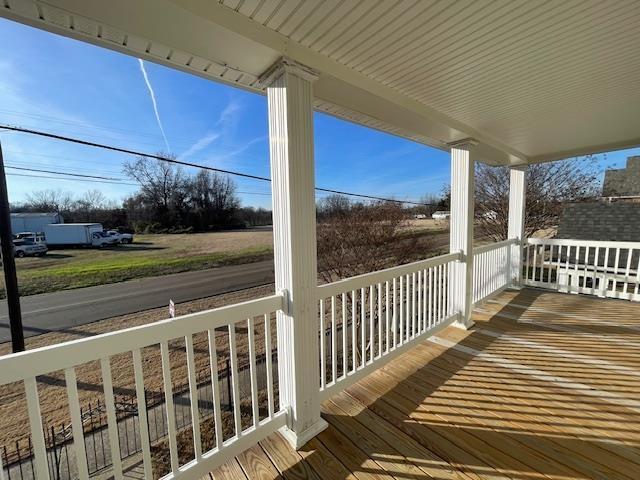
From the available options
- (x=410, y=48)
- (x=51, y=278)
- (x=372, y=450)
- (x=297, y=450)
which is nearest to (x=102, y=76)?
(x=51, y=278)

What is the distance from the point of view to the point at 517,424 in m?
1.82

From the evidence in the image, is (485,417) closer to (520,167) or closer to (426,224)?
(520,167)

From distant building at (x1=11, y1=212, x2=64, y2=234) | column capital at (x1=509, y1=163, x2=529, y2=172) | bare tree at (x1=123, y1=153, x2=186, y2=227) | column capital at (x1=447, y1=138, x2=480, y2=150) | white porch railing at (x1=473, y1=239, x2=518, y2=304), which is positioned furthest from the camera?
bare tree at (x1=123, y1=153, x2=186, y2=227)

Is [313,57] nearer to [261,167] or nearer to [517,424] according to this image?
[517,424]

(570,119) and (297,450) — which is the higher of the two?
(570,119)

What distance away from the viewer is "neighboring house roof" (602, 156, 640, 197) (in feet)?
34.9

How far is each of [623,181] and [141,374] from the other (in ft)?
55.8

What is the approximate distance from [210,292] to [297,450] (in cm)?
707

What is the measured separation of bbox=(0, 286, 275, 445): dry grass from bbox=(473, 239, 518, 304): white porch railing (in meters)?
4.31

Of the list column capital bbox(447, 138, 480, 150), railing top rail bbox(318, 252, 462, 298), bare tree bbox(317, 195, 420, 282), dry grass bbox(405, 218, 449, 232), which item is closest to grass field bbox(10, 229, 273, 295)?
bare tree bbox(317, 195, 420, 282)

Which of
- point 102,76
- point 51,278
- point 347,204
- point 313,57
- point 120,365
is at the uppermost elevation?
point 102,76

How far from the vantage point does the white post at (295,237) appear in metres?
1.57

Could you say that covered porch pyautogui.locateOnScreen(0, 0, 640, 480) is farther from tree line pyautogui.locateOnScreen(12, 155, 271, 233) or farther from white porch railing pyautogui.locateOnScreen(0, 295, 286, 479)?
tree line pyautogui.locateOnScreen(12, 155, 271, 233)

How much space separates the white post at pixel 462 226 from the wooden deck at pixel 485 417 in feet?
1.46
